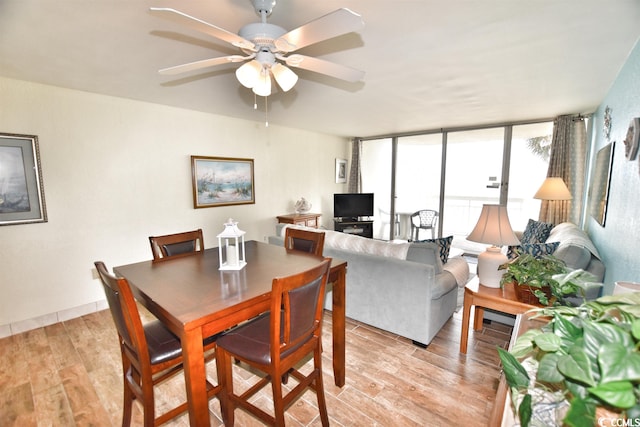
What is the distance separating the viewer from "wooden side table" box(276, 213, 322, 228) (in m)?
4.71

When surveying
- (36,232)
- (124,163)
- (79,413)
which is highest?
(124,163)

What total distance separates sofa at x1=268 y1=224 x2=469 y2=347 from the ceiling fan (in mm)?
1450

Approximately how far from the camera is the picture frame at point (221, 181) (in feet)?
12.6

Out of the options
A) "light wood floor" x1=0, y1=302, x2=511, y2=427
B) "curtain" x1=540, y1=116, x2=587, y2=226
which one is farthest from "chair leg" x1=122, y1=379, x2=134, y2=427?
"curtain" x1=540, y1=116, x2=587, y2=226

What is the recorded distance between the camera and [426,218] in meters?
5.53

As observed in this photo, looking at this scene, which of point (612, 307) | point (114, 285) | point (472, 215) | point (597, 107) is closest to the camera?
point (612, 307)

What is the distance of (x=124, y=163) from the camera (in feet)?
10.5

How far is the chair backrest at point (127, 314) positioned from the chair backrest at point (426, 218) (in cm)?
517

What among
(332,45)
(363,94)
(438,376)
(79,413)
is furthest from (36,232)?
(438,376)

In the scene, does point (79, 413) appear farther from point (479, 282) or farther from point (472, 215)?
point (472, 215)

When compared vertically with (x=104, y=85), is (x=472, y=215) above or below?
below

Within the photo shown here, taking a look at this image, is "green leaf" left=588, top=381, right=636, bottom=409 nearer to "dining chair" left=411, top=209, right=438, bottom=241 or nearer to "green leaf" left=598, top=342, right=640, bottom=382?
"green leaf" left=598, top=342, right=640, bottom=382

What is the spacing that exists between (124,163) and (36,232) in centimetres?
103

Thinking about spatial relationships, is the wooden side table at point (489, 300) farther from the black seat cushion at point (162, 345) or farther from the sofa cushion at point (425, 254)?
the black seat cushion at point (162, 345)
